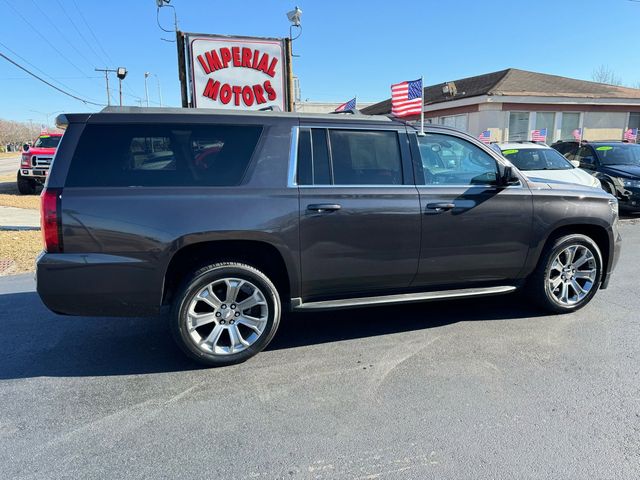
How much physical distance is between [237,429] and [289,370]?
30.8 inches

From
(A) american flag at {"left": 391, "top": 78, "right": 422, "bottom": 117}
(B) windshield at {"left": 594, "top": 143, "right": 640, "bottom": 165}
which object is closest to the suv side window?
(A) american flag at {"left": 391, "top": 78, "right": 422, "bottom": 117}

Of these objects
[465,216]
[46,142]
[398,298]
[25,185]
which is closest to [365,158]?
[465,216]

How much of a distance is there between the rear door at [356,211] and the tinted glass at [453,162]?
0.70 ft

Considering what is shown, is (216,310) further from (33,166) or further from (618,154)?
(33,166)

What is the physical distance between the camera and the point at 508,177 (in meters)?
4.04

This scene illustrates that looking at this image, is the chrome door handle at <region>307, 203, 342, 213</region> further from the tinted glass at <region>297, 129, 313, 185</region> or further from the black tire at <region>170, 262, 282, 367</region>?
the black tire at <region>170, 262, 282, 367</region>

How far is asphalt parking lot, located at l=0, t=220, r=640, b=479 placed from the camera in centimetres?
244

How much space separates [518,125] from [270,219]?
2144cm

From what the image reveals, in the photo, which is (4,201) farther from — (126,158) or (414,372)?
(414,372)

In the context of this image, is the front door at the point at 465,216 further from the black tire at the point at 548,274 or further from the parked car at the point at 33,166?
the parked car at the point at 33,166

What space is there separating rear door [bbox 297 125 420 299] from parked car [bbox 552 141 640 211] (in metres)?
8.77

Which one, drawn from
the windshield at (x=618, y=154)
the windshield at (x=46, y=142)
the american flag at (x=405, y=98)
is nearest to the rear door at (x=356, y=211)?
the american flag at (x=405, y=98)

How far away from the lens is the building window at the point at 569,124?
74.2 ft

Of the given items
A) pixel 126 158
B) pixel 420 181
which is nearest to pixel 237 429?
pixel 126 158
